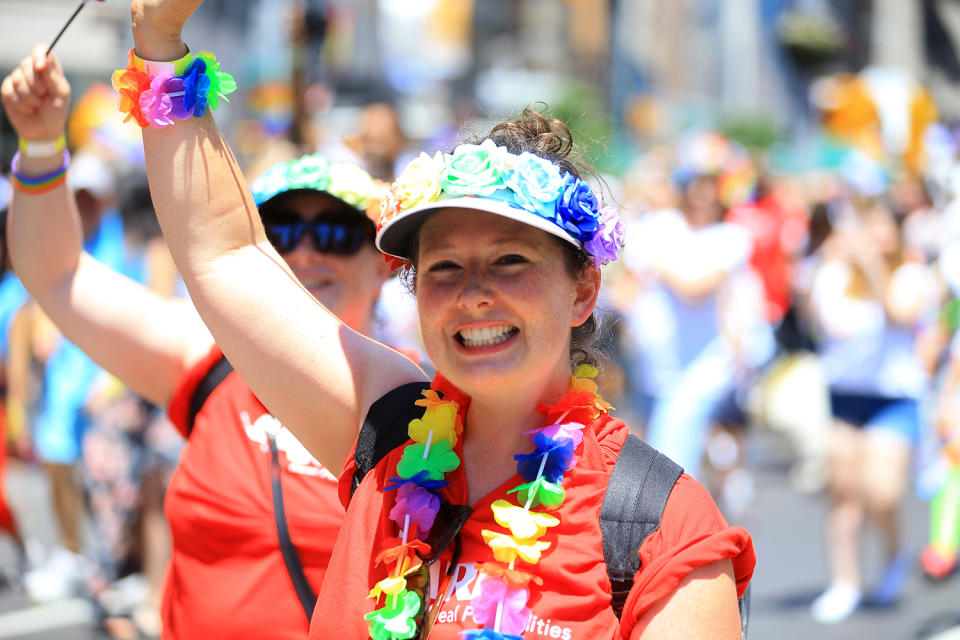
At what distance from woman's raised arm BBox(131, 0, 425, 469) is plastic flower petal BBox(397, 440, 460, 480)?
0.52 ft

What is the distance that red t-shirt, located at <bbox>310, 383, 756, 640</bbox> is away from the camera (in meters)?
1.69

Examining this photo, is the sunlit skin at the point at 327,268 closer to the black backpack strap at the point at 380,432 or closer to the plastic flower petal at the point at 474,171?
the black backpack strap at the point at 380,432

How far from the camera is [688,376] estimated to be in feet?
22.3

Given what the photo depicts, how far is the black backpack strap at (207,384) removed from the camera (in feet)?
8.79

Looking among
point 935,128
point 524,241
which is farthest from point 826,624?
point 935,128

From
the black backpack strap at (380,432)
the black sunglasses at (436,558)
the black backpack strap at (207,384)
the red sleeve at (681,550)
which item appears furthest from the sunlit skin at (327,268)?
the red sleeve at (681,550)

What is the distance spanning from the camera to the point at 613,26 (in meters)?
35.8

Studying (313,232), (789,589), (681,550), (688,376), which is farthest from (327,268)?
(789,589)

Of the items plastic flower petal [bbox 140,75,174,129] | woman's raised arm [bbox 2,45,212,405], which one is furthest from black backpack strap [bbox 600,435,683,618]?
woman's raised arm [bbox 2,45,212,405]

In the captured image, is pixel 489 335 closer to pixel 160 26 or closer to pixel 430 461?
pixel 430 461

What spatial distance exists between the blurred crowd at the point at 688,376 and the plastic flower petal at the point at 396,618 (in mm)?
3051

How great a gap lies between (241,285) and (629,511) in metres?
0.76

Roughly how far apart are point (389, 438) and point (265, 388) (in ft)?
0.76

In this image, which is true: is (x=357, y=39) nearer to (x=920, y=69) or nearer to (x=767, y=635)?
(x=920, y=69)
